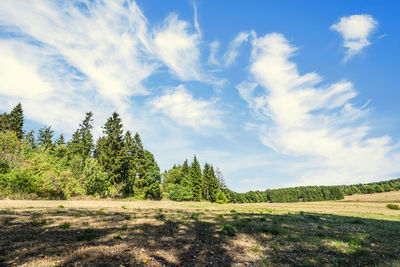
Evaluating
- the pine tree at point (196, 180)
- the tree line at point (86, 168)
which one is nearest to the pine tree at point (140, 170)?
the tree line at point (86, 168)

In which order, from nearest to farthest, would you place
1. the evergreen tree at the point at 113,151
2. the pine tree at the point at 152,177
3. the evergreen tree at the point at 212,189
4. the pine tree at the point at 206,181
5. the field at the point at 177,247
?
1. the field at the point at 177,247
2. the evergreen tree at the point at 113,151
3. the pine tree at the point at 152,177
4. the evergreen tree at the point at 212,189
5. the pine tree at the point at 206,181

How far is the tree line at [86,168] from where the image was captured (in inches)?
1022

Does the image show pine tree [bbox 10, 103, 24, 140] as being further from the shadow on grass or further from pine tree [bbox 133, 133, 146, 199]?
the shadow on grass

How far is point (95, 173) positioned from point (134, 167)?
50.0 ft

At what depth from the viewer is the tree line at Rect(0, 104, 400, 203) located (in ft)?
85.2

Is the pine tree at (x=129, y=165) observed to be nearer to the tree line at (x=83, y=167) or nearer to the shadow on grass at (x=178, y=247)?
the tree line at (x=83, y=167)

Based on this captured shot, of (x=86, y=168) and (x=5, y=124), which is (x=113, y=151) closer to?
(x=86, y=168)

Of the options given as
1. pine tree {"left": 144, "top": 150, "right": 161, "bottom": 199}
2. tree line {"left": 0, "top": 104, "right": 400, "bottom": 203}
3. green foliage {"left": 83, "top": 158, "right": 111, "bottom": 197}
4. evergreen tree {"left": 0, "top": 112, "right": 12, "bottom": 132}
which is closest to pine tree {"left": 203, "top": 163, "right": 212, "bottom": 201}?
tree line {"left": 0, "top": 104, "right": 400, "bottom": 203}

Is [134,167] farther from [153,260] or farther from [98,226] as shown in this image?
[153,260]

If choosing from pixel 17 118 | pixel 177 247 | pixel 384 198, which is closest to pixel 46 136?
pixel 17 118

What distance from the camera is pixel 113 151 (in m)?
51.0

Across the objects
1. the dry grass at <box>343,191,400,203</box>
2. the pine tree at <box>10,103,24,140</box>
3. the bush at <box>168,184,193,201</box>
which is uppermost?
the pine tree at <box>10,103,24,140</box>

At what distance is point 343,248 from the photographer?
22.2 ft

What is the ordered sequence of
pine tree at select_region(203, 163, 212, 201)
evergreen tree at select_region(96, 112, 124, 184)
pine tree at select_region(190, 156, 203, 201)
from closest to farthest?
1. evergreen tree at select_region(96, 112, 124, 184)
2. pine tree at select_region(190, 156, 203, 201)
3. pine tree at select_region(203, 163, 212, 201)
